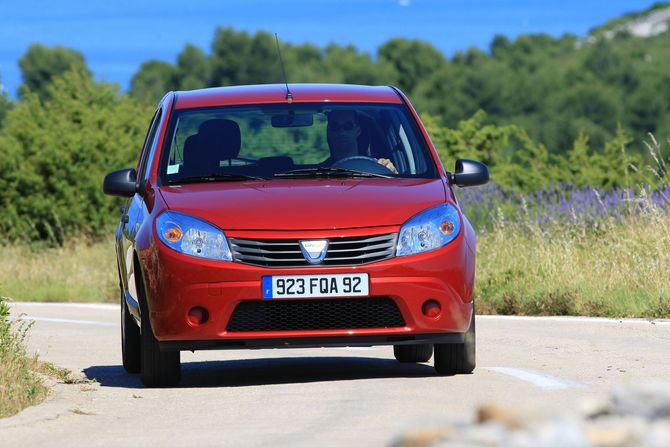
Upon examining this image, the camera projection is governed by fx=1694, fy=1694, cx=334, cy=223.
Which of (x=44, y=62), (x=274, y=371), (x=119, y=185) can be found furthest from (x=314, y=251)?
(x=44, y=62)

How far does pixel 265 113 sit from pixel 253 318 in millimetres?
1916

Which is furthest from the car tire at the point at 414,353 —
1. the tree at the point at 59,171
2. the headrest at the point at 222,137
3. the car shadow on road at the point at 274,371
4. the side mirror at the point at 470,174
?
the tree at the point at 59,171

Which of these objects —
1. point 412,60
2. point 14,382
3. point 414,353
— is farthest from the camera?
point 412,60

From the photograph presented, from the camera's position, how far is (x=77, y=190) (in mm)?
33094

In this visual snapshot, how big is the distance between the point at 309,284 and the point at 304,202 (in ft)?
1.69

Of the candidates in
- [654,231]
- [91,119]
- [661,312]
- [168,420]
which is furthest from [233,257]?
[91,119]

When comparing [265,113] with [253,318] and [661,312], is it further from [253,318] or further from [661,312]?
[661,312]

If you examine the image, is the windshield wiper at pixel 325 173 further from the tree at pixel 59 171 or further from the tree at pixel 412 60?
the tree at pixel 412 60

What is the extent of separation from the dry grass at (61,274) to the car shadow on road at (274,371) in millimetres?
10099

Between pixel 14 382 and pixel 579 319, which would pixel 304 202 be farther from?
pixel 579 319

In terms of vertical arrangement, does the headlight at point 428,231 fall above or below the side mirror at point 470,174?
below

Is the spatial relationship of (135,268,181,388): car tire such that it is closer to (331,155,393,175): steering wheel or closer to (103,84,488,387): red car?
(103,84,488,387): red car

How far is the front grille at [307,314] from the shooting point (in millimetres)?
9375

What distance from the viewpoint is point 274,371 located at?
10.8 meters
